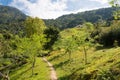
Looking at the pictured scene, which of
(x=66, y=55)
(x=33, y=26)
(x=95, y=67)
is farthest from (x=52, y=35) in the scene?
(x=95, y=67)

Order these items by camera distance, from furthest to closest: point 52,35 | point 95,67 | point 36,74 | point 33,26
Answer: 1. point 33,26
2. point 52,35
3. point 36,74
4. point 95,67

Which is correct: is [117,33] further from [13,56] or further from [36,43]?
[13,56]

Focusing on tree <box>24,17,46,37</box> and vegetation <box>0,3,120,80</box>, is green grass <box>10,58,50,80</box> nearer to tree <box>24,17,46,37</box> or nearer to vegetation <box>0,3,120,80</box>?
vegetation <box>0,3,120,80</box>

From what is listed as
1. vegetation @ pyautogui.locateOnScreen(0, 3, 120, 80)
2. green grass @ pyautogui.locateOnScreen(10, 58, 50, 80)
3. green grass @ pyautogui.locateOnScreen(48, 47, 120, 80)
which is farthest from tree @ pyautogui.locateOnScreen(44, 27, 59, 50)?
green grass @ pyautogui.locateOnScreen(10, 58, 50, 80)

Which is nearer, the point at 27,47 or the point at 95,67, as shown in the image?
the point at 95,67

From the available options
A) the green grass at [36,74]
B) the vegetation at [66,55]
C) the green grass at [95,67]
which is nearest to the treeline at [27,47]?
the vegetation at [66,55]

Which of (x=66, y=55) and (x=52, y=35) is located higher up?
(x=52, y=35)

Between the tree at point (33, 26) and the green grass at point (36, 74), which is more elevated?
the tree at point (33, 26)

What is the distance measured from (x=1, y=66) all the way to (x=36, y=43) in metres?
29.1

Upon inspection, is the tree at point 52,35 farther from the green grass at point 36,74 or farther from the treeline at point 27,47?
the green grass at point 36,74

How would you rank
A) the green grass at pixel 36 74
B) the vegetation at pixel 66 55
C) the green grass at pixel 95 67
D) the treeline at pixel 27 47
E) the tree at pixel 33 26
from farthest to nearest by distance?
the tree at pixel 33 26
the treeline at pixel 27 47
the green grass at pixel 36 74
the vegetation at pixel 66 55
the green grass at pixel 95 67

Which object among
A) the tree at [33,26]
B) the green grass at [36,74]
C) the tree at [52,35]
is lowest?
the green grass at [36,74]

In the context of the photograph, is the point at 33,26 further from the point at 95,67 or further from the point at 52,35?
the point at 95,67

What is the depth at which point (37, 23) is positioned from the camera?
119 m
